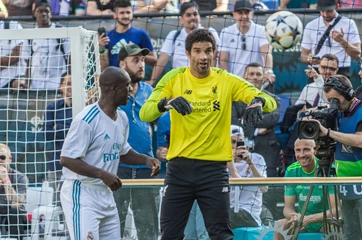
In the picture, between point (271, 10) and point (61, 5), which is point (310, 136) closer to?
point (271, 10)

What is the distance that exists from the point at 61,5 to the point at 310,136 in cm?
592

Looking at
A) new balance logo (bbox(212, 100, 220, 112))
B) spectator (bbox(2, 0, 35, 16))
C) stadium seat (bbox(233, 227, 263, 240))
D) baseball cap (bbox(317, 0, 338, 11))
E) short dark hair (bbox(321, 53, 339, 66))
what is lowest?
stadium seat (bbox(233, 227, 263, 240))

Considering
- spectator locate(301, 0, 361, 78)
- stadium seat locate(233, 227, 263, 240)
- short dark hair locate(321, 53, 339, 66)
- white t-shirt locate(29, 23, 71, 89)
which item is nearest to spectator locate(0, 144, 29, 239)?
white t-shirt locate(29, 23, 71, 89)

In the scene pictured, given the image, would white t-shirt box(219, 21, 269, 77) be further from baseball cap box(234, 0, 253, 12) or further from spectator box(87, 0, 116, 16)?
spectator box(87, 0, 116, 16)

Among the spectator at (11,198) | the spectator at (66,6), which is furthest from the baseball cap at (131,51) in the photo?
the spectator at (66,6)

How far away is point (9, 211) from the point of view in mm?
9250

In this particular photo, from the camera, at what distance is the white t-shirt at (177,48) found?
11.4 m

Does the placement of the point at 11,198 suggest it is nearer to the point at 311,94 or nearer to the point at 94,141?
the point at 94,141

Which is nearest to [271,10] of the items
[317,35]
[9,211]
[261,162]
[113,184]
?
[317,35]

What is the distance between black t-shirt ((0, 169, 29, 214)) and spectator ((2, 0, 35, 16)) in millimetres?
3524

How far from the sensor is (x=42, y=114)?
1091cm

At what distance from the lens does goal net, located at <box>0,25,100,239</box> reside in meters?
8.34

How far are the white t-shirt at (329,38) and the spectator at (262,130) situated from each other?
1025mm

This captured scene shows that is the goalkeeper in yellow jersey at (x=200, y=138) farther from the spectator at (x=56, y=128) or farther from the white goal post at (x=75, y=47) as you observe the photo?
the spectator at (x=56, y=128)
